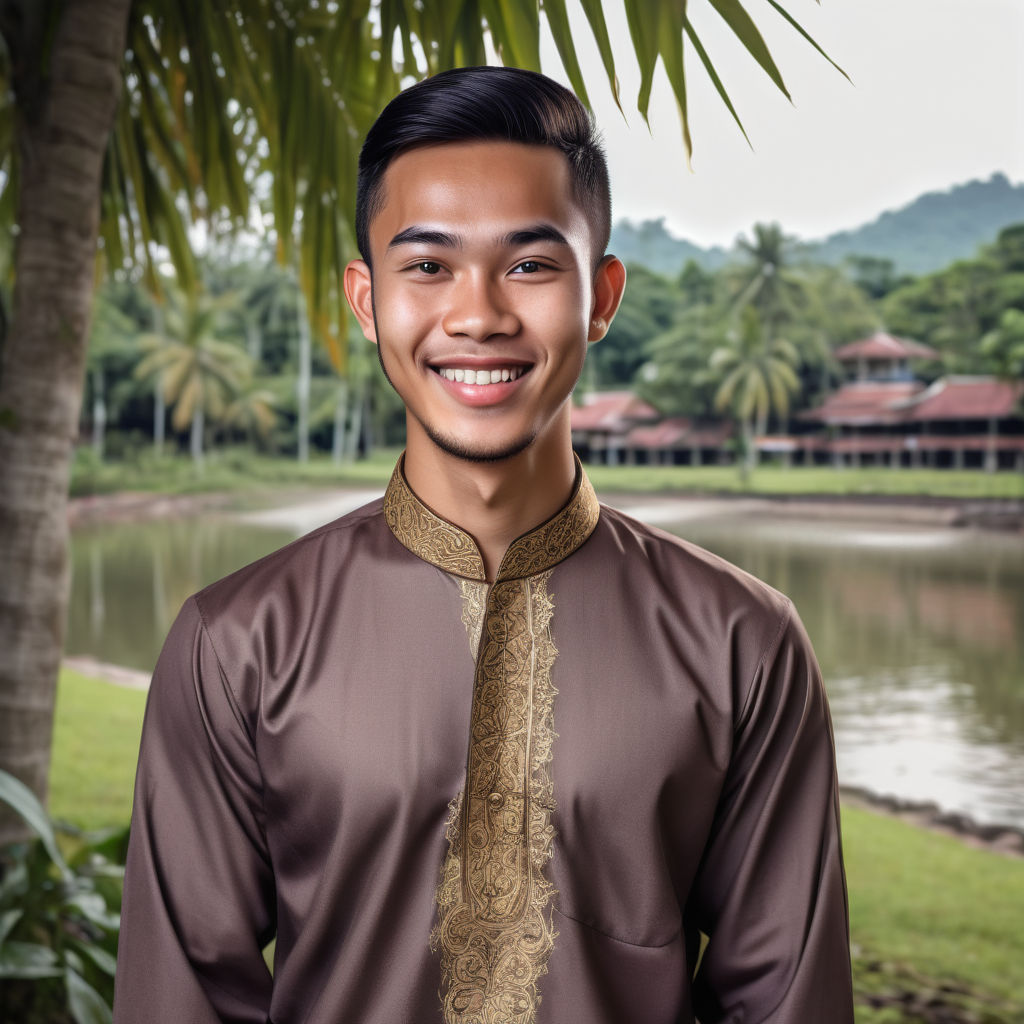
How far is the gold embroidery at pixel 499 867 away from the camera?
23.5 inches

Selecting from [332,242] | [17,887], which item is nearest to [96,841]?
[17,887]

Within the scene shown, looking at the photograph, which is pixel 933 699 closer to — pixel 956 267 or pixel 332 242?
pixel 956 267

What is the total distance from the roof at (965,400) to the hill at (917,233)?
4.25 feet

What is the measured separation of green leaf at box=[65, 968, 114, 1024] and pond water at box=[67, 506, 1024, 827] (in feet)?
17.9

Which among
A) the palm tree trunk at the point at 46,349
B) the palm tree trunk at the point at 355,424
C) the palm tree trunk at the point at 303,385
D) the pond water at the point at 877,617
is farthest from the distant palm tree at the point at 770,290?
the palm tree trunk at the point at 46,349

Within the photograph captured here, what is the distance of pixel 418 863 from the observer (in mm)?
600

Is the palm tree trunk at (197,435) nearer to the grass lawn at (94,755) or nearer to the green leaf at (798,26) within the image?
the grass lawn at (94,755)

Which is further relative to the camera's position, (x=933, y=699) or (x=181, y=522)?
(x=181, y=522)

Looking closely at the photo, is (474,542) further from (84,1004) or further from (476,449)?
(84,1004)

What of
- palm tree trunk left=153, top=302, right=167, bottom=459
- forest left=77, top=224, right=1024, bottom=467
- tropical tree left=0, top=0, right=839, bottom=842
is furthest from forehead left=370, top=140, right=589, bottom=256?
palm tree trunk left=153, top=302, right=167, bottom=459

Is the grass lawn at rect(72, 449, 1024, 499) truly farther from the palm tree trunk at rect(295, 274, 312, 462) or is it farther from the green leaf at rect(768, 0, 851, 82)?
the green leaf at rect(768, 0, 851, 82)

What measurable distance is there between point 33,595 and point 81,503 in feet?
30.6

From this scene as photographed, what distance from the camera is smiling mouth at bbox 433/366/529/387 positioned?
581 mm

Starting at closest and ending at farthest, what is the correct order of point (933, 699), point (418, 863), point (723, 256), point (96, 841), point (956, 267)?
point (418, 863) < point (96, 841) < point (933, 699) < point (956, 267) < point (723, 256)
